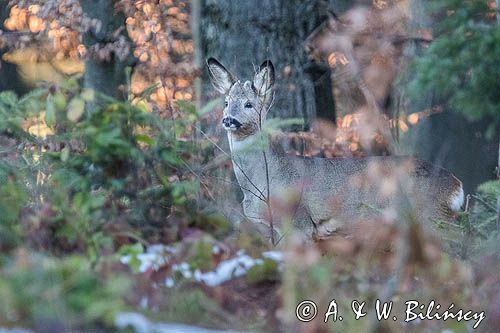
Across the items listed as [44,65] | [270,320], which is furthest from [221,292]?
[44,65]

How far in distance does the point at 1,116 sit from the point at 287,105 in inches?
249

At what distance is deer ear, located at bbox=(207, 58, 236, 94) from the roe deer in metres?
0.01

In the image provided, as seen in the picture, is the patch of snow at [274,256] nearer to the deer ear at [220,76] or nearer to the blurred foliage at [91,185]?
the blurred foliage at [91,185]

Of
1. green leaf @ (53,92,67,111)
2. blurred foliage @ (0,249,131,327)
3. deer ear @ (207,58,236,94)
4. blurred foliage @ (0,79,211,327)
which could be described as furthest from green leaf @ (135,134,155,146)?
deer ear @ (207,58,236,94)

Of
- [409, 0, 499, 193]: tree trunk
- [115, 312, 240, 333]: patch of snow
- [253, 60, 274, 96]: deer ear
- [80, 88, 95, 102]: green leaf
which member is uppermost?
[80, 88, 95, 102]: green leaf

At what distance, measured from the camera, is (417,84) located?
7875mm

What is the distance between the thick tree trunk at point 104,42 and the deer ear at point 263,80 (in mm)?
4838

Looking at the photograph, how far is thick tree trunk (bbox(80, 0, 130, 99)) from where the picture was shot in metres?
14.6

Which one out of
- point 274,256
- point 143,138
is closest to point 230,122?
point 143,138

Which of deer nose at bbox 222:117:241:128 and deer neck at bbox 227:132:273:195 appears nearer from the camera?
deer nose at bbox 222:117:241:128

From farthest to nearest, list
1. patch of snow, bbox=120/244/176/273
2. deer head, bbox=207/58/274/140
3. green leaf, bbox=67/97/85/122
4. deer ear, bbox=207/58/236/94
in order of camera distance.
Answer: deer ear, bbox=207/58/236/94 < deer head, bbox=207/58/274/140 < green leaf, bbox=67/97/85/122 < patch of snow, bbox=120/244/176/273

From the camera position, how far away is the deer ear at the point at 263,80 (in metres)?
9.78

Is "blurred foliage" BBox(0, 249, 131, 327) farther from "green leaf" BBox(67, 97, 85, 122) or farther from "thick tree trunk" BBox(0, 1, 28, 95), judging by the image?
"thick tree trunk" BBox(0, 1, 28, 95)

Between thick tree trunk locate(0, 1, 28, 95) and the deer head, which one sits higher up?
the deer head
